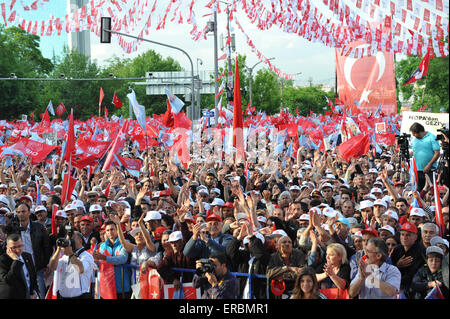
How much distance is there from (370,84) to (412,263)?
27997 mm

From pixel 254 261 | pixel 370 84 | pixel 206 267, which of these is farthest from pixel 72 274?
pixel 370 84

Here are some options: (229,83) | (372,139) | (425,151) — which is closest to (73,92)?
(229,83)

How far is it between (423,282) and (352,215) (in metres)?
3.46

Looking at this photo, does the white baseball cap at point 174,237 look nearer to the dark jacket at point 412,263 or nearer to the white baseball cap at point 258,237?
the white baseball cap at point 258,237

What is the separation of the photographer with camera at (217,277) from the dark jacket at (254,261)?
0.38 m

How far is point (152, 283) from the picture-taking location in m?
7.71

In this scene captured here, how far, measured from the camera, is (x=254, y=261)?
24.5 feet

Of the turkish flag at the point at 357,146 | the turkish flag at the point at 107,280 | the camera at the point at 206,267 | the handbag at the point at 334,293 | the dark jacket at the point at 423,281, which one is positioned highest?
the turkish flag at the point at 357,146

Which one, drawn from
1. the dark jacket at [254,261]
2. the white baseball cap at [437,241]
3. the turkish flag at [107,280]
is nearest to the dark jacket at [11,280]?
the turkish flag at [107,280]

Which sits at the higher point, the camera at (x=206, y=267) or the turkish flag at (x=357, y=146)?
the turkish flag at (x=357, y=146)

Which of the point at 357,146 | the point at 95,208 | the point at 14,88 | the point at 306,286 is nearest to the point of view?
the point at 306,286

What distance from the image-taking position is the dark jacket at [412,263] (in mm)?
6965

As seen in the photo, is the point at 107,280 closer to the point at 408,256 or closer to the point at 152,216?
the point at 152,216
